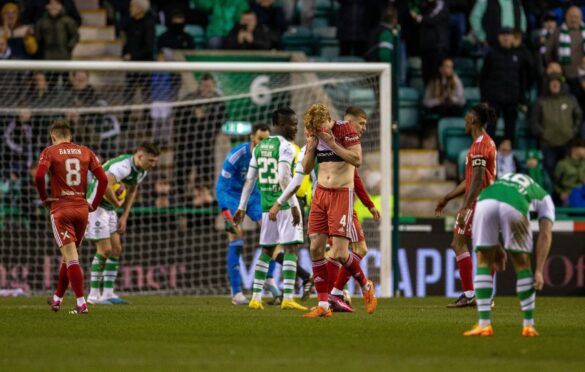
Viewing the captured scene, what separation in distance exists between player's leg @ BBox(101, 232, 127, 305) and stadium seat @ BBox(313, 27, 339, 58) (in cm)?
827

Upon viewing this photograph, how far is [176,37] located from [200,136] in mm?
2074

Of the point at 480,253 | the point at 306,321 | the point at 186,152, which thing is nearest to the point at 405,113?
the point at 186,152

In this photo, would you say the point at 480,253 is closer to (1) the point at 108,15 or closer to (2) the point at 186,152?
(2) the point at 186,152

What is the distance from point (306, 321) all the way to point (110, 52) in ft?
40.1

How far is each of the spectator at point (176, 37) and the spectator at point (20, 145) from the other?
118 inches

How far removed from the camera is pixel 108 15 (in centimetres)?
2361

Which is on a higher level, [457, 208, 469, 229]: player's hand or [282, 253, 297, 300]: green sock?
[457, 208, 469, 229]: player's hand

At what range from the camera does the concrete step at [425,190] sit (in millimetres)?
21781

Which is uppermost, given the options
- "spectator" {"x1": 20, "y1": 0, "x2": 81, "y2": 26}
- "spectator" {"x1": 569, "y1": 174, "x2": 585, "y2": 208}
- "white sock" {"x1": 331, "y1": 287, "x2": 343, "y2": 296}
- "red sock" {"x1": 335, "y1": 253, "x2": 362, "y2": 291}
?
"spectator" {"x1": 20, "y1": 0, "x2": 81, "y2": 26}

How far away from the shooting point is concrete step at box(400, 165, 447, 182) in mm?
22094

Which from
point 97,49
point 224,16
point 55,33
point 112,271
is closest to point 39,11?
point 55,33

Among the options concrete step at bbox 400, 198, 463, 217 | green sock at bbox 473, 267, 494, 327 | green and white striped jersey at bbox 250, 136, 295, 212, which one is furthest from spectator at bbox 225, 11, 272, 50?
green sock at bbox 473, 267, 494, 327

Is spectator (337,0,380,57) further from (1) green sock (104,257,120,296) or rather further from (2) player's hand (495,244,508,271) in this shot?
(2) player's hand (495,244,508,271)

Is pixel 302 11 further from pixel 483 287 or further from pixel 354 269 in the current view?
pixel 483 287
